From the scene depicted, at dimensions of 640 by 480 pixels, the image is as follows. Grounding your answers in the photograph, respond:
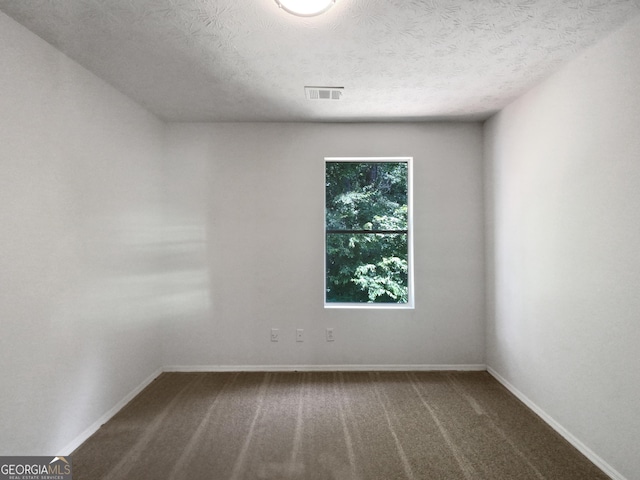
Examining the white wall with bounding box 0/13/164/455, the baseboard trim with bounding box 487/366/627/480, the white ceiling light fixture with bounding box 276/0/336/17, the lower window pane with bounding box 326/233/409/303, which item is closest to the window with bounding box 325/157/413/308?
the lower window pane with bounding box 326/233/409/303

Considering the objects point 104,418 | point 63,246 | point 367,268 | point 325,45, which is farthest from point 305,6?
point 104,418

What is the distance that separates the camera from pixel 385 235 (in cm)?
369

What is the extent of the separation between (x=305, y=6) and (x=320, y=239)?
221 cm

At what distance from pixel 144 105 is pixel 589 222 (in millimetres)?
3592

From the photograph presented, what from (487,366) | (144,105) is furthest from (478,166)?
(144,105)

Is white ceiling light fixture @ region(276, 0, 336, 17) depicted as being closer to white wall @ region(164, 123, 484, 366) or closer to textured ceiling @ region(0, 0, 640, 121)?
textured ceiling @ region(0, 0, 640, 121)

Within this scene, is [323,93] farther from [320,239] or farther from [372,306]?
[372,306]

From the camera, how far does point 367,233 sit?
145 inches

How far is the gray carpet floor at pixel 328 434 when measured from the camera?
2031 mm

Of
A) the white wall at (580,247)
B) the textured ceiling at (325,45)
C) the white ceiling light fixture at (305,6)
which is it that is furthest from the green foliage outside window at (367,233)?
the white ceiling light fixture at (305,6)

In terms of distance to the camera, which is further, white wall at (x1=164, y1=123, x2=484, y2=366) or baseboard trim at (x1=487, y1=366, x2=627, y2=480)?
white wall at (x1=164, y1=123, x2=484, y2=366)

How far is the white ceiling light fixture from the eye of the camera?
5.50 feet

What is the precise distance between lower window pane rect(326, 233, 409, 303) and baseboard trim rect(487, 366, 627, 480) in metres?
1.21

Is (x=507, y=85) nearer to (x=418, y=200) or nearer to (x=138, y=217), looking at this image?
(x=418, y=200)
